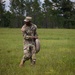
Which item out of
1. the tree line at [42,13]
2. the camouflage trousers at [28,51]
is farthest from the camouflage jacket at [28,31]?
the tree line at [42,13]

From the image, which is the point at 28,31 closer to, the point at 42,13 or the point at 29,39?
the point at 29,39

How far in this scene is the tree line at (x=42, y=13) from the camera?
83688mm

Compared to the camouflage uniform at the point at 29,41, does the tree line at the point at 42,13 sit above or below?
below

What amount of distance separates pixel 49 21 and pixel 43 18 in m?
2.28

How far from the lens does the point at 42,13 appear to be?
9400cm

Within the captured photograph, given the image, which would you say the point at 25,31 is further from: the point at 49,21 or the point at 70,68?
the point at 49,21

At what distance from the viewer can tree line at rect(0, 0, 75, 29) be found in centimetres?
8369

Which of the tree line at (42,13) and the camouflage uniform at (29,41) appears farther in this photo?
the tree line at (42,13)

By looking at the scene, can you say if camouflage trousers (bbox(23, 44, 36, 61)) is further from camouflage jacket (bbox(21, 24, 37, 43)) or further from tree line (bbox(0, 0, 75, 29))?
tree line (bbox(0, 0, 75, 29))

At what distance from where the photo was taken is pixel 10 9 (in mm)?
95438

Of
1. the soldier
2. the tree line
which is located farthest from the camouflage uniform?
the tree line

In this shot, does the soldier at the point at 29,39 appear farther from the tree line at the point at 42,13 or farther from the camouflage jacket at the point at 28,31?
the tree line at the point at 42,13

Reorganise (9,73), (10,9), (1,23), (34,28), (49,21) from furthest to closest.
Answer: (10,9) → (49,21) → (1,23) → (34,28) → (9,73)

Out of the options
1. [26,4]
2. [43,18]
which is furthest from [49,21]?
[26,4]
